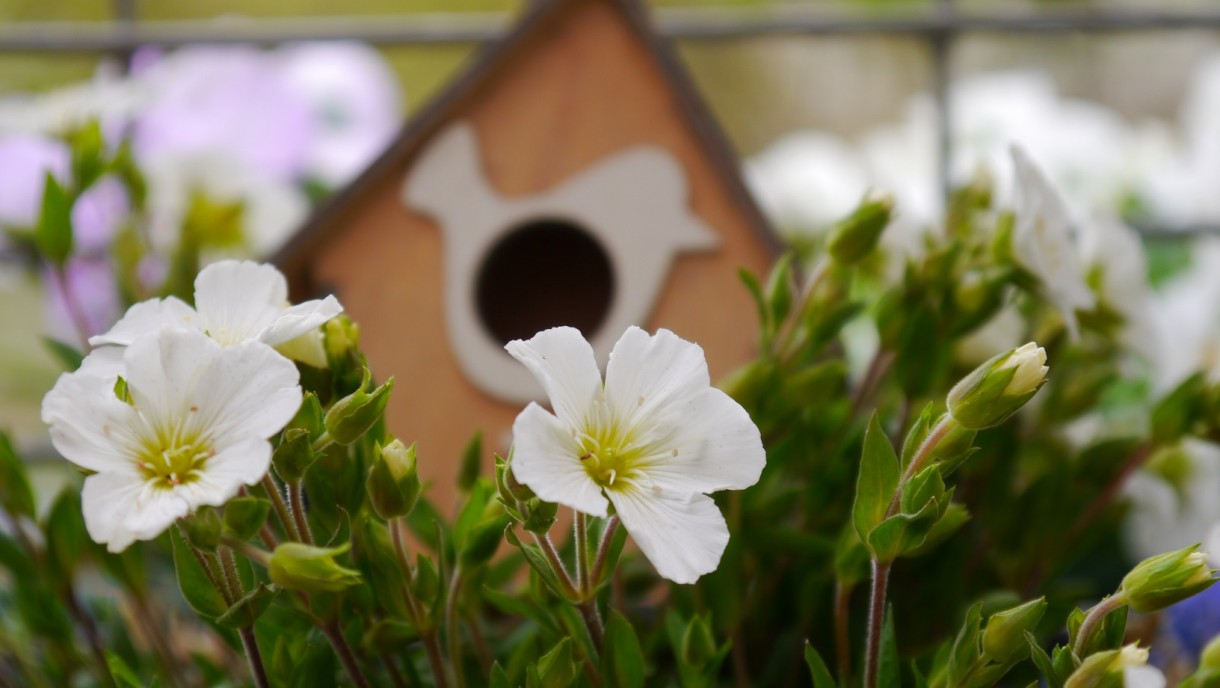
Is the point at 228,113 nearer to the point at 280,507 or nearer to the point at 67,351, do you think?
the point at 67,351

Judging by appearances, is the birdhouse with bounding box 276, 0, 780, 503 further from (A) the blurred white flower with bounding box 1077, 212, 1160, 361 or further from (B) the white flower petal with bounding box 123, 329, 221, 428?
(B) the white flower petal with bounding box 123, 329, 221, 428

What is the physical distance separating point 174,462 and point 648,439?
119 millimetres

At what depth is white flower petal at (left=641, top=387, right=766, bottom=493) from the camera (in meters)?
0.31

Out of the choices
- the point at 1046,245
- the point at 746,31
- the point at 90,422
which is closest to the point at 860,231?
the point at 1046,245

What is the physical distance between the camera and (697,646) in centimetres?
37

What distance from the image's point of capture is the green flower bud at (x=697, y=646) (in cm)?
36

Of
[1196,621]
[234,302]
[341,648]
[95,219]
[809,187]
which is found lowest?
[1196,621]

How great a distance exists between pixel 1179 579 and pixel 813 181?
687 mm

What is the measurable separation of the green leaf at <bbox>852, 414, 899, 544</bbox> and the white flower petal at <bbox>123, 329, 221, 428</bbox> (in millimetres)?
174

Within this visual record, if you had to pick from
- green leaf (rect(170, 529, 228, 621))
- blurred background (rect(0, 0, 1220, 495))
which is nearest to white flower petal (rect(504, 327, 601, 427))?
green leaf (rect(170, 529, 228, 621))

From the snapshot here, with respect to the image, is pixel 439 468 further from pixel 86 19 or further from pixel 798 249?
pixel 86 19

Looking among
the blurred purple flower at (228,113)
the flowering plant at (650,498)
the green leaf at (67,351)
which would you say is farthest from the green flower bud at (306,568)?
the blurred purple flower at (228,113)

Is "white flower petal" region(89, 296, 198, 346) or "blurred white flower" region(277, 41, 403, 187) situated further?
"blurred white flower" region(277, 41, 403, 187)

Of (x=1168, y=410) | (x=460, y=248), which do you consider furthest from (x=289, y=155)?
(x=1168, y=410)
